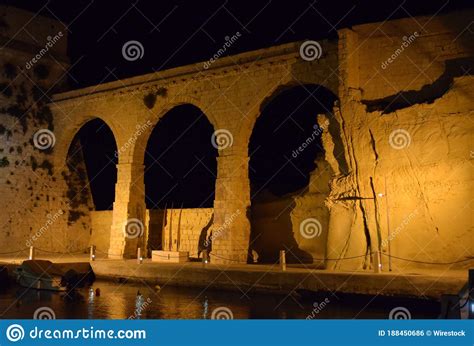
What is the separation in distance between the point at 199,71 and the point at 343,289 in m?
9.33

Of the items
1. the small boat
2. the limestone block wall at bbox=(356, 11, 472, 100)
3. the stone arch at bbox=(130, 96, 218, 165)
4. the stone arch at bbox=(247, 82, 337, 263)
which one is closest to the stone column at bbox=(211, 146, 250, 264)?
the stone arch at bbox=(247, 82, 337, 263)

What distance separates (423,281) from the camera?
36.5 ft

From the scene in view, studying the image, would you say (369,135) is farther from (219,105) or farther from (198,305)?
(198,305)

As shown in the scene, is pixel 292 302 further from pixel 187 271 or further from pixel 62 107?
pixel 62 107

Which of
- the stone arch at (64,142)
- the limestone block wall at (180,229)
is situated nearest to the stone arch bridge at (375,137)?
the limestone block wall at (180,229)

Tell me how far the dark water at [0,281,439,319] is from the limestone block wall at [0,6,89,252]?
814 cm

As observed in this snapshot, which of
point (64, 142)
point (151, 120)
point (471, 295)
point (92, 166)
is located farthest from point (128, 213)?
point (471, 295)

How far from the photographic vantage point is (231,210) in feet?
56.8

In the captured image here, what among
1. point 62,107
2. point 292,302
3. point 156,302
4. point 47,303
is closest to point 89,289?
point 47,303

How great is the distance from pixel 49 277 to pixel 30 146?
31.1ft

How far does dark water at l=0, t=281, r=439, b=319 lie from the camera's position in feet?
36.2

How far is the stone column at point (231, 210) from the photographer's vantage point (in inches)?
674

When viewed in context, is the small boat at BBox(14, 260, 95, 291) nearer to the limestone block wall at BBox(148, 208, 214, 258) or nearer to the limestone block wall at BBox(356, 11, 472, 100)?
the limestone block wall at BBox(148, 208, 214, 258)

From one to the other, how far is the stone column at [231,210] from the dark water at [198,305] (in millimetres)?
2613
